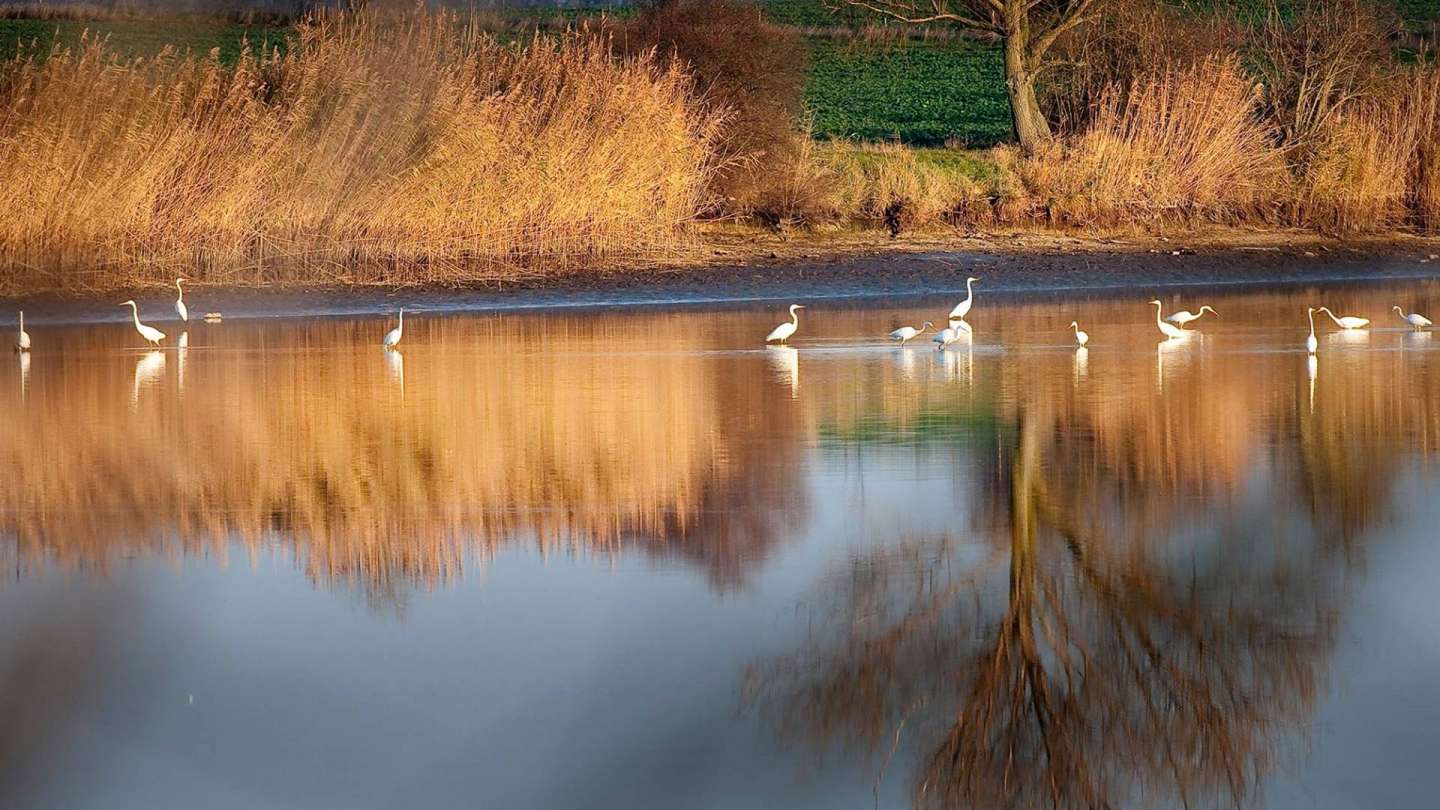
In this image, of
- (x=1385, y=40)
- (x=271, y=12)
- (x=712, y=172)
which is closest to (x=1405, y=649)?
(x=712, y=172)

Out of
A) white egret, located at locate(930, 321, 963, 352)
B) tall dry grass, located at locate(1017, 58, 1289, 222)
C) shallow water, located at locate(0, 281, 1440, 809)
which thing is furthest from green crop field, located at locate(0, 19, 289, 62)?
shallow water, located at locate(0, 281, 1440, 809)

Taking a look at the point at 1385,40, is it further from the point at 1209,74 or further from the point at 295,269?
the point at 295,269

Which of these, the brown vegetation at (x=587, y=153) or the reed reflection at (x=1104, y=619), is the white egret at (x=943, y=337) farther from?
the brown vegetation at (x=587, y=153)

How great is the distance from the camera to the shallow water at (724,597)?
17.1 feet

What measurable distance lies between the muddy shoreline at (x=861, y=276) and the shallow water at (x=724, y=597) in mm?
7591

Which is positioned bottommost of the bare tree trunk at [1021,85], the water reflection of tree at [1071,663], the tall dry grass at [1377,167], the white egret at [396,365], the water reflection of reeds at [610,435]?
the water reflection of tree at [1071,663]

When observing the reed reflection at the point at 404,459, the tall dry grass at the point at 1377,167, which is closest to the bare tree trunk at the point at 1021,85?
the tall dry grass at the point at 1377,167

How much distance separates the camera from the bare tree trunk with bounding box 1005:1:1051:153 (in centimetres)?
2830

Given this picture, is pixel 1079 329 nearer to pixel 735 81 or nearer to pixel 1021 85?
pixel 735 81

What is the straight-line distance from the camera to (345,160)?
2105cm

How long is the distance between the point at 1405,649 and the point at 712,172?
60.5 feet

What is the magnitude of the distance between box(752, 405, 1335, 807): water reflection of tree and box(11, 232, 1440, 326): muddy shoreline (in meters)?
13.3

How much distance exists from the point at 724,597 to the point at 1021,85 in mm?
22714

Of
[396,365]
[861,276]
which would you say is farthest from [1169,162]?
[396,365]
